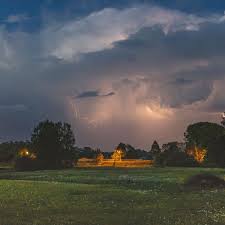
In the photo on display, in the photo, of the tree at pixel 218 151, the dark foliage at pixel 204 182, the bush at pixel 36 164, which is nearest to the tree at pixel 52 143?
the bush at pixel 36 164

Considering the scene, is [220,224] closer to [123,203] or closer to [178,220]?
[178,220]

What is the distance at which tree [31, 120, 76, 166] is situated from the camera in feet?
Result: 437

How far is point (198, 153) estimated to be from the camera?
511 ft

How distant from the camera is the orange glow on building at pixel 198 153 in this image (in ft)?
497

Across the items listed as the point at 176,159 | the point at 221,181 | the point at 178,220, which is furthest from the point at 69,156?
the point at 178,220

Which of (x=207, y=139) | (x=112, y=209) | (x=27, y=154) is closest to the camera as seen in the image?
(x=112, y=209)

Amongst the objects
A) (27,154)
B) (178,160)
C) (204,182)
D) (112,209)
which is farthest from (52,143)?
(112,209)

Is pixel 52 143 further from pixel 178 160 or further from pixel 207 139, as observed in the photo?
pixel 207 139

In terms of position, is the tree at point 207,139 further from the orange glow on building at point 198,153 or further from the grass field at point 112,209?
the grass field at point 112,209

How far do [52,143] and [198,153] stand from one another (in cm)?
4902

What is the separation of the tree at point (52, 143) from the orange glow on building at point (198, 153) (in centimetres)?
3901

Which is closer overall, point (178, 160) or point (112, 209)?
point (112, 209)

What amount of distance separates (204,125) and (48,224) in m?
149

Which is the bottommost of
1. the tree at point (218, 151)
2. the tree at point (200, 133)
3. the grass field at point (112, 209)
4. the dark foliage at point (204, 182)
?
the grass field at point (112, 209)
